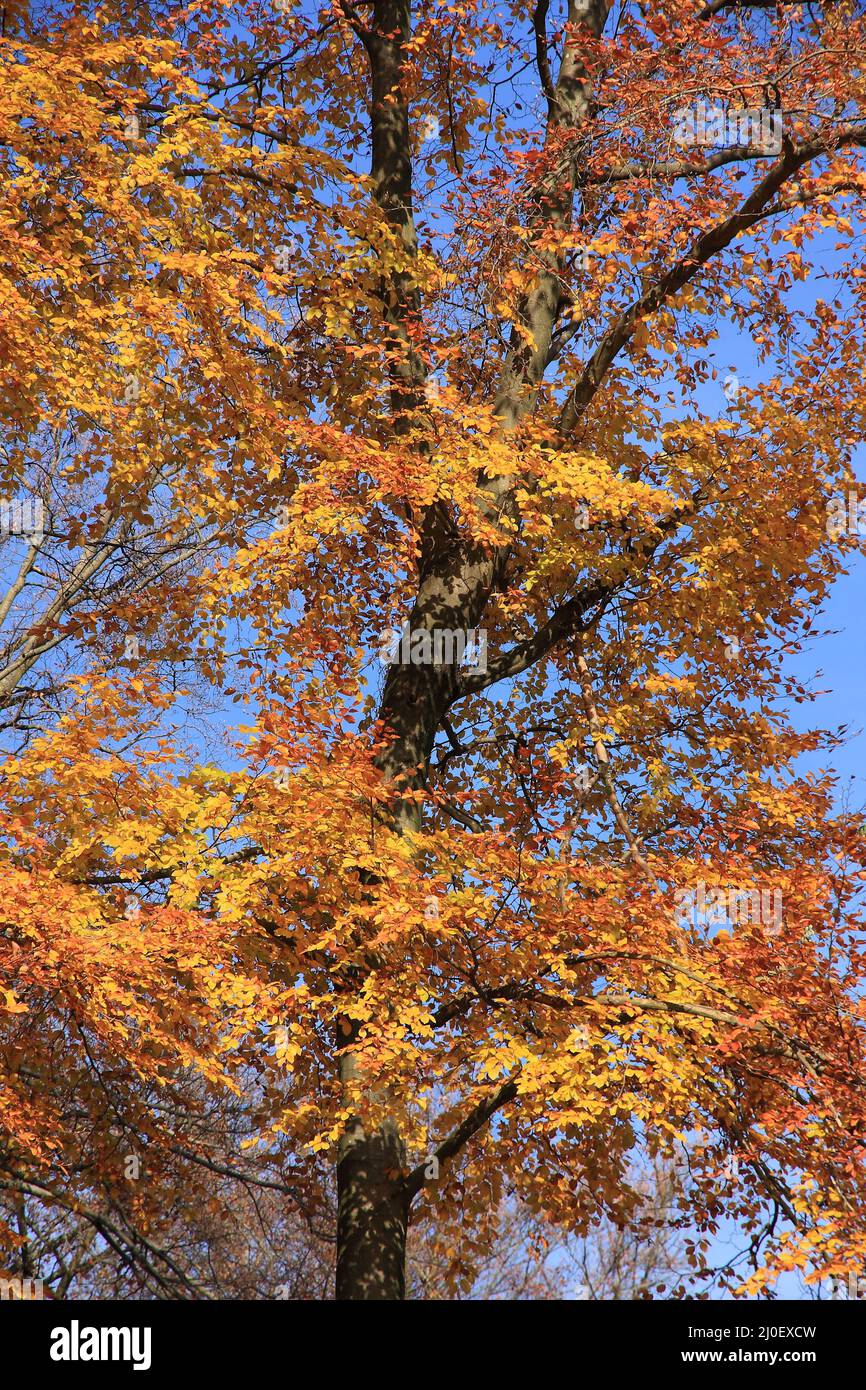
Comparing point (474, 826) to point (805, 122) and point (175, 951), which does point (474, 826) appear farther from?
point (805, 122)

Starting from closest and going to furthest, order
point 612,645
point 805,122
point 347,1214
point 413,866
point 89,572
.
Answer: point 413,866 < point 347,1214 < point 805,122 < point 612,645 < point 89,572

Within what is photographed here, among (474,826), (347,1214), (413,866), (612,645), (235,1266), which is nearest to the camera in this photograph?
(413,866)

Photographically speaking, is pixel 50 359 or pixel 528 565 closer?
pixel 50 359

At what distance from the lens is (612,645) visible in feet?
38.9

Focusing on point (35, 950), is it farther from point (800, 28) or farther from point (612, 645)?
point (800, 28)

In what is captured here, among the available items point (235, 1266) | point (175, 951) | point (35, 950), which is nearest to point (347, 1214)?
point (175, 951)

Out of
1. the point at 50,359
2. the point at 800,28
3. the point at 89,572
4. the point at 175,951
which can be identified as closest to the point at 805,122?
the point at 800,28

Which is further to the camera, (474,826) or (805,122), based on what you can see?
(474,826)

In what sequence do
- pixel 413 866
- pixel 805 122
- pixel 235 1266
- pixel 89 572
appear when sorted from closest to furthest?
pixel 413 866 → pixel 805 122 → pixel 89 572 → pixel 235 1266

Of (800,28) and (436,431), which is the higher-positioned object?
(800,28)

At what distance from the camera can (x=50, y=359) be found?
9.30 metres

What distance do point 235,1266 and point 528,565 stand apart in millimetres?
14995

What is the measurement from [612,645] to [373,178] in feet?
17.7

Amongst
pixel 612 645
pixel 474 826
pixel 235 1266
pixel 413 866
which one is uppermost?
pixel 612 645
